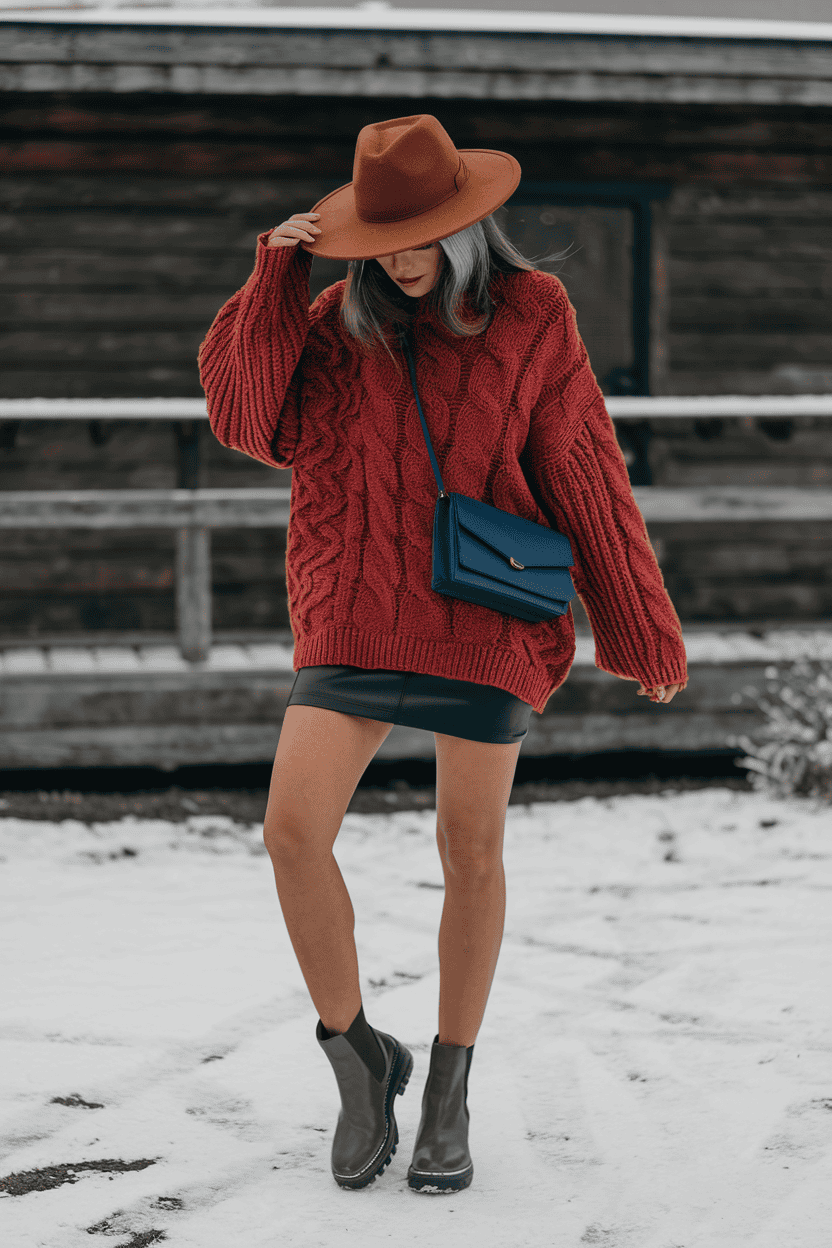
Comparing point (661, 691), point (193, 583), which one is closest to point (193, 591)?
point (193, 583)

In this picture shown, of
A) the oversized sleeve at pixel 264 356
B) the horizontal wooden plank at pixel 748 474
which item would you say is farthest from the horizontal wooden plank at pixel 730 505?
the oversized sleeve at pixel 264 356

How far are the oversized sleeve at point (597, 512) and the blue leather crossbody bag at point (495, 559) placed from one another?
90mm

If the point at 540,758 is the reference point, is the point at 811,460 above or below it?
above

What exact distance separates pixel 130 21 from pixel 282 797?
17.3 feet

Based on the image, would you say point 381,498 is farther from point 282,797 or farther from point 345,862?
point 345,862

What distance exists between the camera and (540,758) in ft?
20.1

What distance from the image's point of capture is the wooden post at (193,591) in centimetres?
556

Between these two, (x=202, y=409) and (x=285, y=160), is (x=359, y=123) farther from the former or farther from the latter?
(x=202, y=409)

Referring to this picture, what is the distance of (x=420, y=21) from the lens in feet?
21.2

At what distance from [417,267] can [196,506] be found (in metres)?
3.57

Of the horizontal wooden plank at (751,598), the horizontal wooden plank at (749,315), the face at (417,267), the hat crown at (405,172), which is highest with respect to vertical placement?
the horizontal wooden plank at (749,315)

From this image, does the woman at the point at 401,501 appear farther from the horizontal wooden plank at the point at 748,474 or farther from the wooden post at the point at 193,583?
the horizontal wooden plank at the point at 748,474

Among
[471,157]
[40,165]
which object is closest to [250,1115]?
[471,157]

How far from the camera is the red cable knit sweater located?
212 cm
